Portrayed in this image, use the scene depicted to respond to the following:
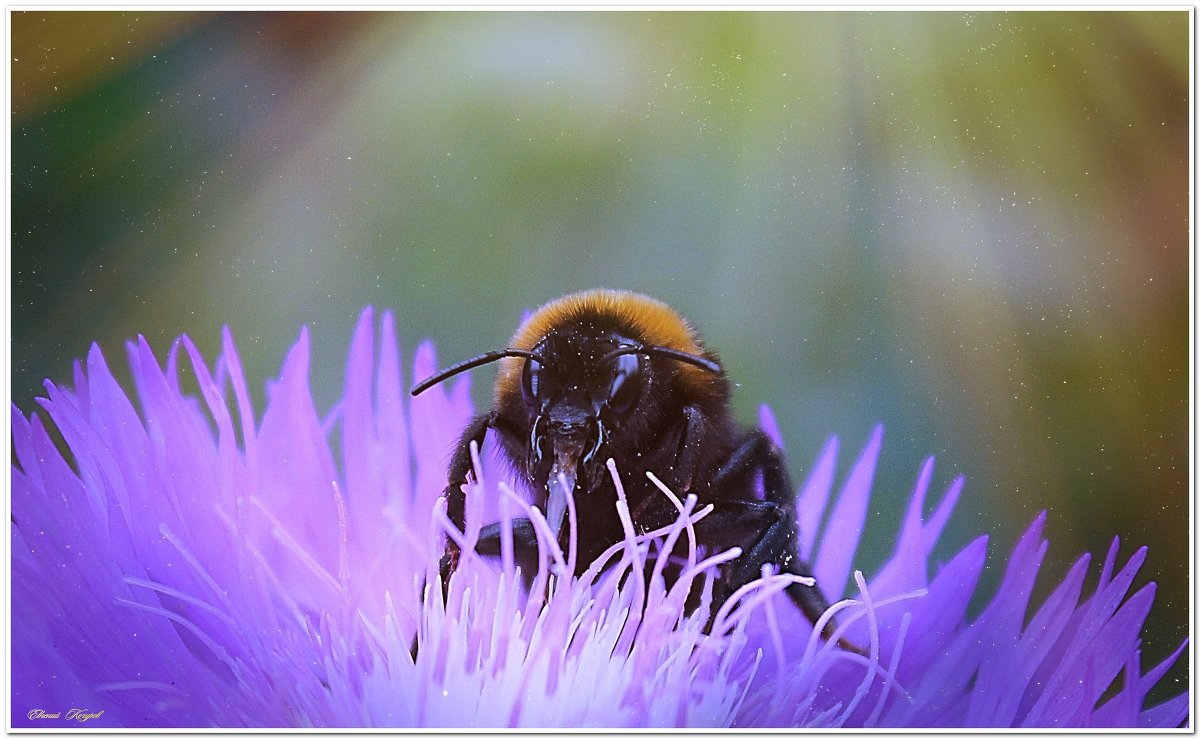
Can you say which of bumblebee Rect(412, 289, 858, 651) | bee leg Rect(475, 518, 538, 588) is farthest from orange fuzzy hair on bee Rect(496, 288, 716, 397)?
bee leg Rect(475, 518, 538, 588)

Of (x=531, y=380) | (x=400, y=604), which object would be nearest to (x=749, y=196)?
(x=531, y=380)

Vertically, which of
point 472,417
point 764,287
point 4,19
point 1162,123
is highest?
point 4,19

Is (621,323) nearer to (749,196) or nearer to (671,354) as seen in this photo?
(671,354)

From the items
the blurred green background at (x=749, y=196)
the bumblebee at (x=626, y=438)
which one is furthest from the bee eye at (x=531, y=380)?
the blurred green background at (x=749, y=196)

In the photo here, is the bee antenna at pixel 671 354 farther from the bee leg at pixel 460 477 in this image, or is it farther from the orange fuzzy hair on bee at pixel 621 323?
the bee leg at pixel 460 477

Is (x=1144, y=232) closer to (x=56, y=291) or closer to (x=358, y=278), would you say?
(x=358, y=278)

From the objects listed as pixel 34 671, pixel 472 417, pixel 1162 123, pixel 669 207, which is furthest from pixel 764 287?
pixel 34 671
